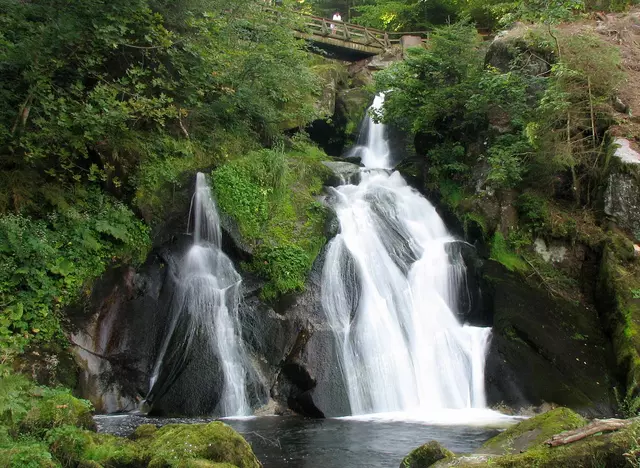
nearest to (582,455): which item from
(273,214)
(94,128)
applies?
(273,214)

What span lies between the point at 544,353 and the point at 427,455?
5779 mm

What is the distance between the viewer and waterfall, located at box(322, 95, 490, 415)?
31.3 ft

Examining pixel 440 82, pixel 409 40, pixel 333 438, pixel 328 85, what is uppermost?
pixel 409 40

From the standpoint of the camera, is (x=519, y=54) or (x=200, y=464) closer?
(x=200, y=464)

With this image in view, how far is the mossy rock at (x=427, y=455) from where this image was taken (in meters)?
5.19

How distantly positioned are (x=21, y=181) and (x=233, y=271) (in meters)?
4.09

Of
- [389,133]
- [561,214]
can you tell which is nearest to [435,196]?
[561,214]

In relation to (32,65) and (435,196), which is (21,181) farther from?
(435,196)

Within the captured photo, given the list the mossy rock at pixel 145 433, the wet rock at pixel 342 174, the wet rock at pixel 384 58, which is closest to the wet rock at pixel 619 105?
the wet rock at pixel 342 174

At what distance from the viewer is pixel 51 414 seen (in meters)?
5.22

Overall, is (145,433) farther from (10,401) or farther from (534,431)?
(534,431)

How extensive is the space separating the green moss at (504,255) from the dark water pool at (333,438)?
5140 mm

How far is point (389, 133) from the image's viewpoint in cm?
1992

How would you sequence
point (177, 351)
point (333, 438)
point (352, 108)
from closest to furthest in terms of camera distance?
point (333, 438)
point (177, 351)
point (352, 108)
